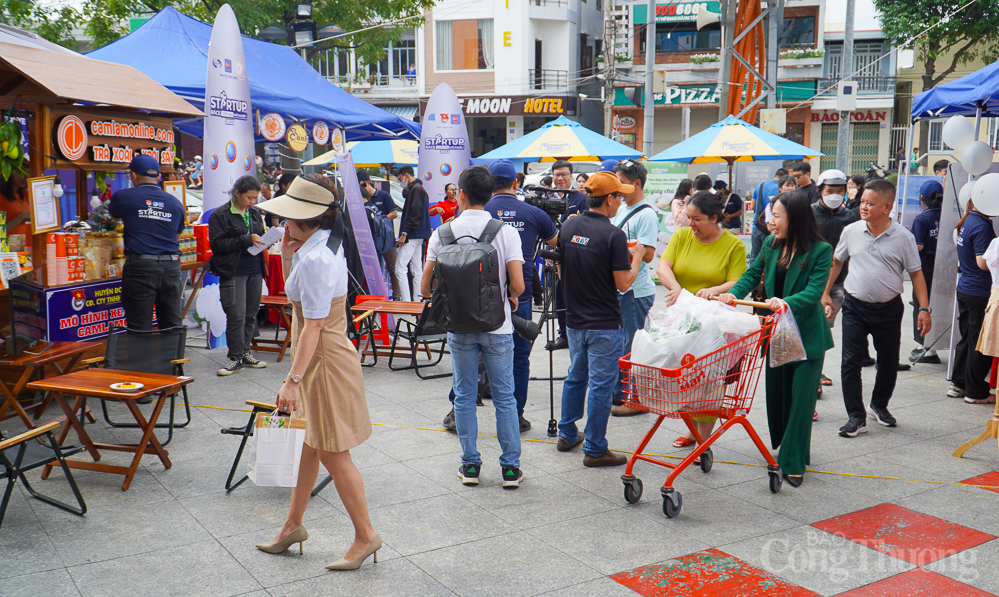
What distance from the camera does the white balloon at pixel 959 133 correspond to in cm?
733

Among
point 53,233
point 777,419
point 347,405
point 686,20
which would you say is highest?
point 686,20

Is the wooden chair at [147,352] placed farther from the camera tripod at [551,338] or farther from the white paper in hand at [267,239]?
the camera tripod at [551,338]

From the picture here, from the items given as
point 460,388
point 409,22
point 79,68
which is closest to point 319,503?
point 460,388

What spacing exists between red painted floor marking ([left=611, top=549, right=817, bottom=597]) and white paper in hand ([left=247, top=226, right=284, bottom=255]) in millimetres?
4980

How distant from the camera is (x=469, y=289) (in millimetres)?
4355

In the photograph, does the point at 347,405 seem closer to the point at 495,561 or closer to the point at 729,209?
the point at 495,561

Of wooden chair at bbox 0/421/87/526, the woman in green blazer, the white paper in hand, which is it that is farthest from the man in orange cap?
the white paper in hand

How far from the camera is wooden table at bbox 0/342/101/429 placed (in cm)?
514

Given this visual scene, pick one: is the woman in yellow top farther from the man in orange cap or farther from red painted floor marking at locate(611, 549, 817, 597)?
red painted floor marking at locate(611, 549, 817, 597)

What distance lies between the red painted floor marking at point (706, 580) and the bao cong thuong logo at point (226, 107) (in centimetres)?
674

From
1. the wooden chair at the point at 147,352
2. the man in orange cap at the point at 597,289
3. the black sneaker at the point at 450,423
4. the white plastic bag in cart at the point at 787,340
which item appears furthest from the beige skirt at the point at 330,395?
the white plastic bag in cart at the point at 787,340

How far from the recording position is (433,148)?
12.1 meters

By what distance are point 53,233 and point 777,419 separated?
568cm

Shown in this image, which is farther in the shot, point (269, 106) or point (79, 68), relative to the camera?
point (269, 106)
